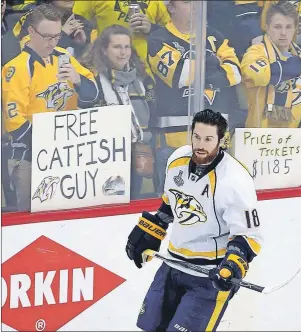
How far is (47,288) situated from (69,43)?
2.94 ft

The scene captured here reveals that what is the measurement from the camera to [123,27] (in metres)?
4.04

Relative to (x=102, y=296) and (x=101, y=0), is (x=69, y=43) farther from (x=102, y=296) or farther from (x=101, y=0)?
(x=102, y=296)

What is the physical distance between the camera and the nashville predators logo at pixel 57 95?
3.91 metres

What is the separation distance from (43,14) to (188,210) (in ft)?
3.17

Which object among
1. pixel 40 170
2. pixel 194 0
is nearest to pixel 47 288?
pixel 40 170

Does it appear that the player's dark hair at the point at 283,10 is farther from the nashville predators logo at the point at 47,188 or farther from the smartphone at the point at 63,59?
the nashville predators logo at the point at 47,188

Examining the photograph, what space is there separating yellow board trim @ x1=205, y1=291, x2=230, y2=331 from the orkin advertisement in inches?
27.8

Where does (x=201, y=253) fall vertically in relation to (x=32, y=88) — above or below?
below

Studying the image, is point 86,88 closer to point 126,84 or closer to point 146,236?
point 126,84

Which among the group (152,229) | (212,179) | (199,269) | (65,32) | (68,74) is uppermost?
(65,32)

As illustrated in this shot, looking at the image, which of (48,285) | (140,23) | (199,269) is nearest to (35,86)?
(140,23)

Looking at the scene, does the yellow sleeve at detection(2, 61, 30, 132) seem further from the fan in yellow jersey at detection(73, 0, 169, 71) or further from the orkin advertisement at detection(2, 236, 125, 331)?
the orkin advertisement at detection(2, 236, 125, 331)

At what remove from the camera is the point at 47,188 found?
A: 156 inches

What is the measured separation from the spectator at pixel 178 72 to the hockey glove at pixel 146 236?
56cm
